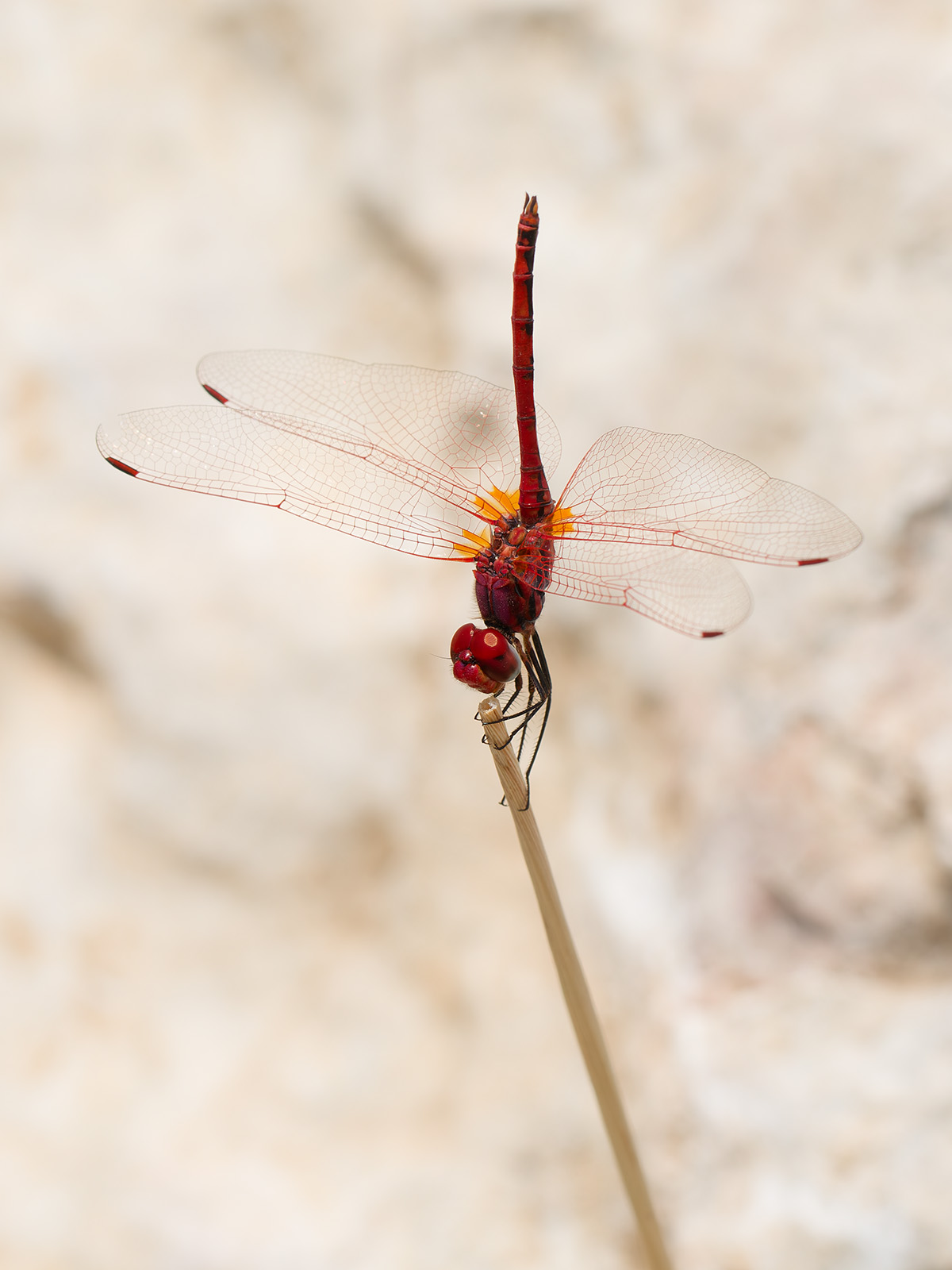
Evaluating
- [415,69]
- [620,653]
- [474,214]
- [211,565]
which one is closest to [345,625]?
[211,565]

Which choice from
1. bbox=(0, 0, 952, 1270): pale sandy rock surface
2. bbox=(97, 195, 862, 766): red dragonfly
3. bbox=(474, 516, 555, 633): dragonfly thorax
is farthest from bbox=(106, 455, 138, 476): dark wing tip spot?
bbox=(0, 0, 952, 1270): pale sandy rock surface

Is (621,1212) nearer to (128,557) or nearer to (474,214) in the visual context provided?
(128,557)

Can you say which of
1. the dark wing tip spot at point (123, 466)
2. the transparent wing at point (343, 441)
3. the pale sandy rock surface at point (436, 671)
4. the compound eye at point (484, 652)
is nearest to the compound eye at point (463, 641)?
the compound eye at point (484, 652)

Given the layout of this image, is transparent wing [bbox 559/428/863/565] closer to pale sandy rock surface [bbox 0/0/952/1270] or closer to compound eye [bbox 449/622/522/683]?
compound eye [bbox 449/622/522/683]

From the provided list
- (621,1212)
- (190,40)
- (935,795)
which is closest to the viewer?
(935,795)

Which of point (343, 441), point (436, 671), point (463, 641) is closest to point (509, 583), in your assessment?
point (463, 641)

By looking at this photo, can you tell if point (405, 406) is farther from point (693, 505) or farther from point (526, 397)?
point (693, 505)

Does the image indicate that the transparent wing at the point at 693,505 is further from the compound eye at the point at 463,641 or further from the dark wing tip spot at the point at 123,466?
the dark wing tip spot at the point at 123,466
